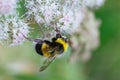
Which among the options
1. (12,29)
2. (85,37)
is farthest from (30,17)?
(85,37)

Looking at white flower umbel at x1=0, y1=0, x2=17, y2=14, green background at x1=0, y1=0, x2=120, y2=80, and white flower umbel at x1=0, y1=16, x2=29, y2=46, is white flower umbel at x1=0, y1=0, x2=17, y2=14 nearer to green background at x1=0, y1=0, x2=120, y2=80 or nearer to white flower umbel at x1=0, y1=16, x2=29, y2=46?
white flower umbel at x1=0, y1=16, x2=29, y2=46

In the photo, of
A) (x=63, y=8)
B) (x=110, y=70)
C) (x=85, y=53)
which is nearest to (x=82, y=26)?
(x=85, y=53)

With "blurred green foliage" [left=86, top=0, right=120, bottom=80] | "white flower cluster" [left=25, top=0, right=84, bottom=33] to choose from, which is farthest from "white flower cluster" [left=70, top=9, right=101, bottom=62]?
"blurred green foliage" [left=86, top=0, right=120, bottom=80]

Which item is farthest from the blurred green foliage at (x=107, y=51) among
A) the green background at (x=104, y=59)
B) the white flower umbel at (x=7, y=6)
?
the white flower umbel at (x=7, y=6)

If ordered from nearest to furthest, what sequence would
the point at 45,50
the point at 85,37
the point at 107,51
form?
the point at 45,50, the point at 85,37, the point at 107,51

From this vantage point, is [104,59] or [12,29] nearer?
[12,29]

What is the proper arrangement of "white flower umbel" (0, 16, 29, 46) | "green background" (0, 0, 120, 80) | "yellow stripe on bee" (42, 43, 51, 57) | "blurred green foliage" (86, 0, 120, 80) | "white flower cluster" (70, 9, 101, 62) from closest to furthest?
"white flower umbel" (0, 16, 29, 46) < "yellow stripe on bee" (42, 43, 51, 57) < "white flower cluster" (70, 9, 101, 62) < "green background" (0, 0, 120, 80) < "blurred green foliage" (86, 0, 120, 80)

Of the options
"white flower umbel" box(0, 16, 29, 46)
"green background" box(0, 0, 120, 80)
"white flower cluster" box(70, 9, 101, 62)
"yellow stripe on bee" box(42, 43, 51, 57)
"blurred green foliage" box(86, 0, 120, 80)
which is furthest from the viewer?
"blurred green foliage" box(86, 0, 120, 80)

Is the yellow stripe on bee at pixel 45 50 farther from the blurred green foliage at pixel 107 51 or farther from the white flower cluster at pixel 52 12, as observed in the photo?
the blurred green foliage at pixel 107 51

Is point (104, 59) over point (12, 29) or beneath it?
over

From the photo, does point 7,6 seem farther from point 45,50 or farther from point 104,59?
point 104,59

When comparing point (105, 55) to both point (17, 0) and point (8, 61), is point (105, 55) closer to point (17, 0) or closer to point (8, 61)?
point (8, 61)
